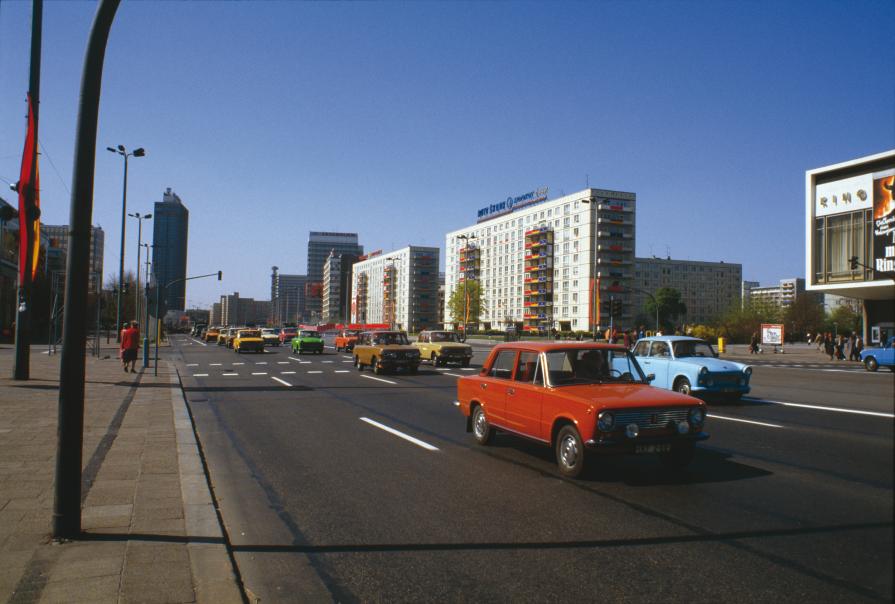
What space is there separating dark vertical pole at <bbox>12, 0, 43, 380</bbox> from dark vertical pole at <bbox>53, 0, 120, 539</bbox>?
379 inches

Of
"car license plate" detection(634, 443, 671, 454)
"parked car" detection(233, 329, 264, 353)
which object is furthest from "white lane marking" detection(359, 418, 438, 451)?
"parked car" detection(233, 329, 264, 353)

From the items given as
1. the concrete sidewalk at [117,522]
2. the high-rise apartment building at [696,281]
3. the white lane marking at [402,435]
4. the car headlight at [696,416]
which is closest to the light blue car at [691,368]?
the white lane marking at [402,435]

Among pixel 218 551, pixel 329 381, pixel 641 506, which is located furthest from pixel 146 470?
pixel 329 381

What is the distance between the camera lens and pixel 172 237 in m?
182

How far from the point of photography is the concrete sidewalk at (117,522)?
4125 millimetres

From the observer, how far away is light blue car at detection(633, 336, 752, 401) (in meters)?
14.5

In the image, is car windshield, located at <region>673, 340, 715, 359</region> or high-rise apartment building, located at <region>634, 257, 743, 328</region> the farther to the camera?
high-rise apartment building, located at <region>634, 257, 743, 328</region>

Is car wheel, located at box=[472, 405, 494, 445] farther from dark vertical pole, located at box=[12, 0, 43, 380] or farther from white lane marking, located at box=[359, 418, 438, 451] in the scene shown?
dark vertical pole, located at box=[12, 0, 43, 380]

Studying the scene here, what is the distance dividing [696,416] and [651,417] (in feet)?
2.04

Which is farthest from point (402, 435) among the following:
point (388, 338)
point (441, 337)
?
point (441, 337)

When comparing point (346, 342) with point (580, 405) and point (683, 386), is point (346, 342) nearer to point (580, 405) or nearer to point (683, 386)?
point (683, 386)

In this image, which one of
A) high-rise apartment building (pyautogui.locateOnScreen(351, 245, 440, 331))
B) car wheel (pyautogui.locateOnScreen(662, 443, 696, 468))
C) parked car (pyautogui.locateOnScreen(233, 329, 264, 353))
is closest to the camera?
car wheel (pyautogui.locateOnScreen(662, 443, 696, 468))

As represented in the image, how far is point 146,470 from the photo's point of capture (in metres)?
7.53

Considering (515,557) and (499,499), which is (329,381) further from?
(515,557)
